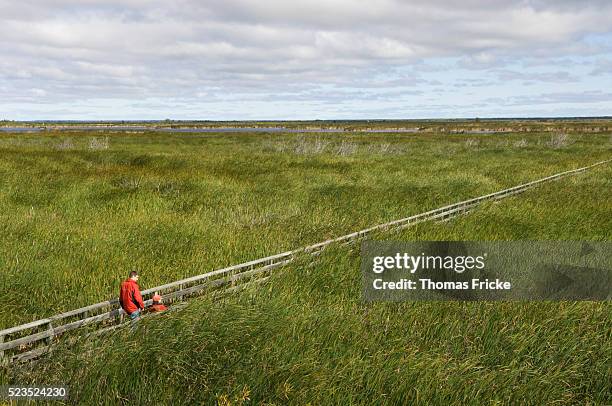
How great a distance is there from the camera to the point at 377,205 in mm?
18078

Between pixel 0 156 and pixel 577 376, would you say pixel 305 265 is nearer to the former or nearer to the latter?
pixel 577 376

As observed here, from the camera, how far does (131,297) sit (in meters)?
6.47

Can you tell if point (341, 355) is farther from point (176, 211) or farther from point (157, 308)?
point (176, 211)

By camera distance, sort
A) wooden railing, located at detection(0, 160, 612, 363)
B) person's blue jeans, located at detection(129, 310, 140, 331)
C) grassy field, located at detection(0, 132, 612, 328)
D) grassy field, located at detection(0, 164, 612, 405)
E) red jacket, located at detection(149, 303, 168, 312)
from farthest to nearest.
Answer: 1. grassy field, located at detection(0, 132, 612, 328)
2. red jacket, located at detection(149, 303, 168, 312)
3. person's blue jeans, located at detection(129, 310, 140, 331)
4. wooden railing, located at detection(0, 160, 612, 363)
5. grassy field, located at detection(0, 164, 612, 405)

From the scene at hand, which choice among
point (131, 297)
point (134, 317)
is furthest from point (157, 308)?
point (131, 297)

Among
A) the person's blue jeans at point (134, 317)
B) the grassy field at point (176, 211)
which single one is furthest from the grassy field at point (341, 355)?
the grassy field at point (176, 211)

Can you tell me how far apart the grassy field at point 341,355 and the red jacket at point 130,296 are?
1.42 ft

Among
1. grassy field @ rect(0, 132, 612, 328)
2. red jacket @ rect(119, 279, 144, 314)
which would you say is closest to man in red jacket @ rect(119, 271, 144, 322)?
red jacket @ rect(119, 279, 144, 314)

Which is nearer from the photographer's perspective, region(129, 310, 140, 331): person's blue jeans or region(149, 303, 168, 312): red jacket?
region(129, 310, 140, 331): person's blue jeans

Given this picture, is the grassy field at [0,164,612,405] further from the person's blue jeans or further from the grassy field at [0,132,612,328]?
the grassy field at [0,132,612,328]

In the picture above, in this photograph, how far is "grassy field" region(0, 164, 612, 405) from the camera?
17.5 feet

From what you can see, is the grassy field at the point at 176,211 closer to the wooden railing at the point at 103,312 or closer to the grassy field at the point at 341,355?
the wooden railing at the point at 103,312

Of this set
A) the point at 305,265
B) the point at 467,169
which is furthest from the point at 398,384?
the point at 467,169

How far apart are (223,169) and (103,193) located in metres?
10.3
